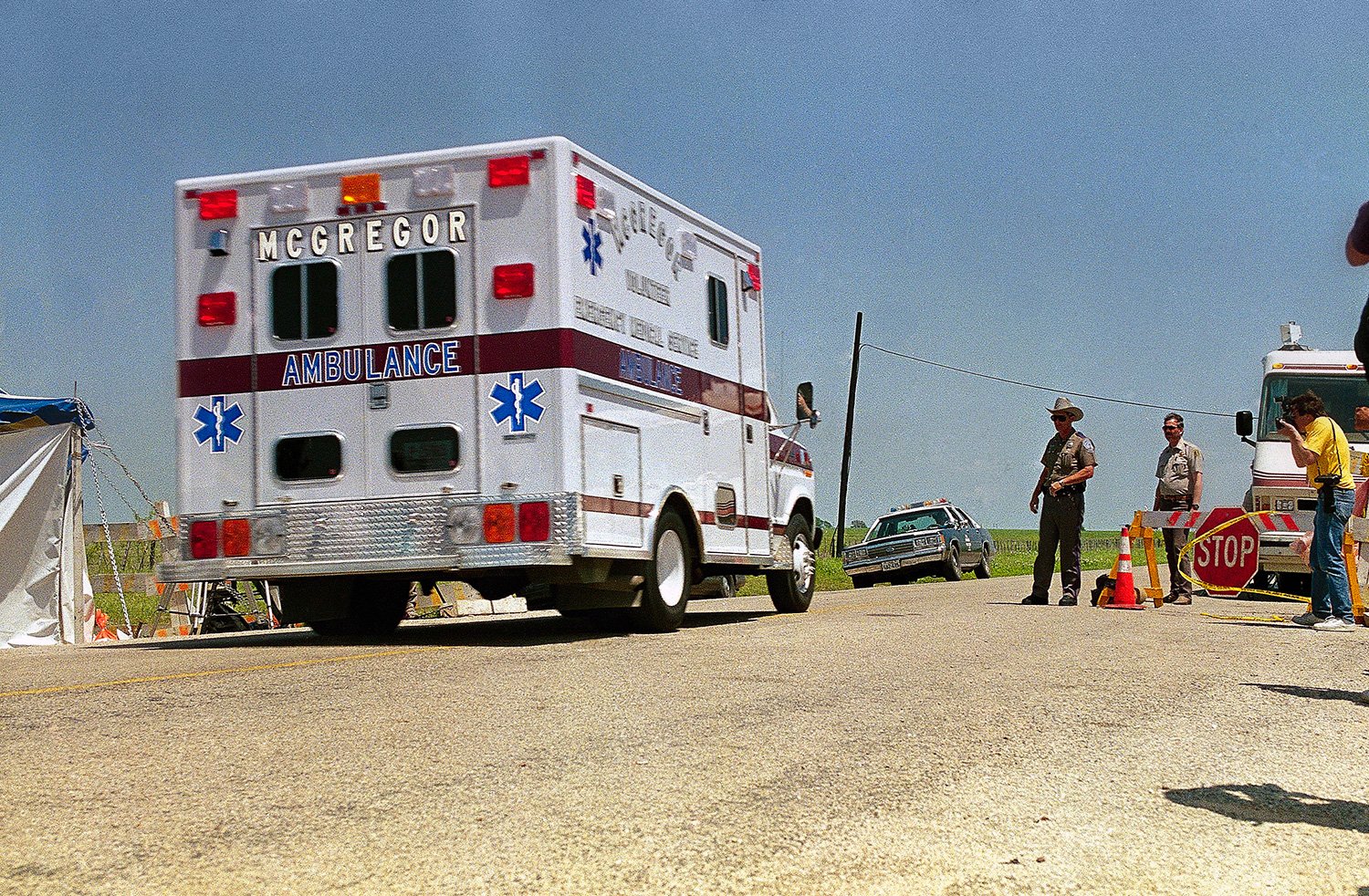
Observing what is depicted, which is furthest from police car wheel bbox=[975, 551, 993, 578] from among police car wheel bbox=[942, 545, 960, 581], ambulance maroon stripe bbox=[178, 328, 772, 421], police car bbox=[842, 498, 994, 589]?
ambulance maroon stripe bbox=[178, 328, 772, 421]

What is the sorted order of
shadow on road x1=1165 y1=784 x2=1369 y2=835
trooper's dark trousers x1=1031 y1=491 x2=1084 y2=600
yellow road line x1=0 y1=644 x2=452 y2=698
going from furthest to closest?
trooper's dark trousers x1=1031 y1=491 x2=1084 y2=600
yellow road line x1=0 y1=644 x2=452 y2=698
shadow on road x1=1165 y1=784 x2=1369 y2=835

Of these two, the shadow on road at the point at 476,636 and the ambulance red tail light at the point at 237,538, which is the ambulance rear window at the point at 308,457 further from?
the shadow on road at the point at 476,636

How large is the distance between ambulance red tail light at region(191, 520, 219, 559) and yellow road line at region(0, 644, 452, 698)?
1575 millimetres

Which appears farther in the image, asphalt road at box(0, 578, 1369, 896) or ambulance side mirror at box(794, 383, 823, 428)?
ambulance side mirror at box(794, 383, 823, 428)

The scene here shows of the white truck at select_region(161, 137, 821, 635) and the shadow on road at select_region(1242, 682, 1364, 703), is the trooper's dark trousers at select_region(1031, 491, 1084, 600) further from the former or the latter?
the shadow on road at select_region(1242, 682, 1364, 703)

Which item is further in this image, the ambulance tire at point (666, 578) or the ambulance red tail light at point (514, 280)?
the ambulance tire at point (666, 578)

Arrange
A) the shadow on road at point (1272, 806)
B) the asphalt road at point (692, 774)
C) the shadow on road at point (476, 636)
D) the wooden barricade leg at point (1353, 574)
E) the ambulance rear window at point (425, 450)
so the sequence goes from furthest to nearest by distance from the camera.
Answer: the wooden barricade leg at point (1353, 574) → the shadow on road at point (476, 636) → the ambulance rear window at point (425, 450) → the shadow on road at point (1272, 806) → the asphalt road at point (692, 774)

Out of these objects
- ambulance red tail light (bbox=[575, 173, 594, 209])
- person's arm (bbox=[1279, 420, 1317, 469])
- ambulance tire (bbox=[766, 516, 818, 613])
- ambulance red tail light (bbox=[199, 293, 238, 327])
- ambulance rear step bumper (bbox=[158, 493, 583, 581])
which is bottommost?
ambulance tire (bbox=[766, 516, 818, 613])

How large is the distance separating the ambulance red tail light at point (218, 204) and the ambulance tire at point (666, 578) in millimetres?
3826

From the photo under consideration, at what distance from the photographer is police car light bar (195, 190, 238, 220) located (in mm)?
11023

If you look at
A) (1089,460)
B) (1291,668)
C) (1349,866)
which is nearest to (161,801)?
(1349,866)

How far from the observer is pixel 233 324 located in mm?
10953

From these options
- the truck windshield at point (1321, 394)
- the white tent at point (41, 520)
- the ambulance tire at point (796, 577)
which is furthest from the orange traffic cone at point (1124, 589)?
the white tent at point (41, 520)

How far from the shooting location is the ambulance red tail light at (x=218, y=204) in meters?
11.0
